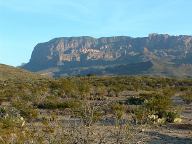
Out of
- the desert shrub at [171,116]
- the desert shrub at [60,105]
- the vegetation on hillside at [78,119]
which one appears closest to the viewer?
the vegetation on hillside at [78,119]

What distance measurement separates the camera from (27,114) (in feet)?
64.5

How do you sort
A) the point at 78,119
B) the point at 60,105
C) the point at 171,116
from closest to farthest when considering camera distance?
1. the point at 78,119
2. the point at 171,116
3. the point at 60,105

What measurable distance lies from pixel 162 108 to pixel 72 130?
11.8 m

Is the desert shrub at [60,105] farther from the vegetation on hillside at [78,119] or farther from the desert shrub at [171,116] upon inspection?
the desert shrub at [171,116]

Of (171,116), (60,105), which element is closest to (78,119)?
(171,116)

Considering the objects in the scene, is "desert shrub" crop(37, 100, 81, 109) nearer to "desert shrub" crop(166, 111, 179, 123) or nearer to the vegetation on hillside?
the vegetation on hillside

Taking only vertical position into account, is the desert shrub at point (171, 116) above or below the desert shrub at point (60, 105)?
above

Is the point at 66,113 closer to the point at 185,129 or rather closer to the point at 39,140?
the point at 185,129

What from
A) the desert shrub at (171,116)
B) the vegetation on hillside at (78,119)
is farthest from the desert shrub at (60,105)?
the desert shrub at (171,116)

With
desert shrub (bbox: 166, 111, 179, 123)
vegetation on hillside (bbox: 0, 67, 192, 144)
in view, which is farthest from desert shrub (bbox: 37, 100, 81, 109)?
desert shrub (bbox: 166, 111, 179, 123)

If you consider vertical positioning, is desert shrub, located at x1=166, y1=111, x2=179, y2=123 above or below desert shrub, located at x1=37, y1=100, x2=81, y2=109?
above

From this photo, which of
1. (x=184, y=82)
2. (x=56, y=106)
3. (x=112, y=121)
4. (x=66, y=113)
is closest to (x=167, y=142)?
(x=112, y=121)

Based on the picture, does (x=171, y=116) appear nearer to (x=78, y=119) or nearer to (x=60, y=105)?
(x=78, y=119)

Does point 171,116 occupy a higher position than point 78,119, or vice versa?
point 78,119
